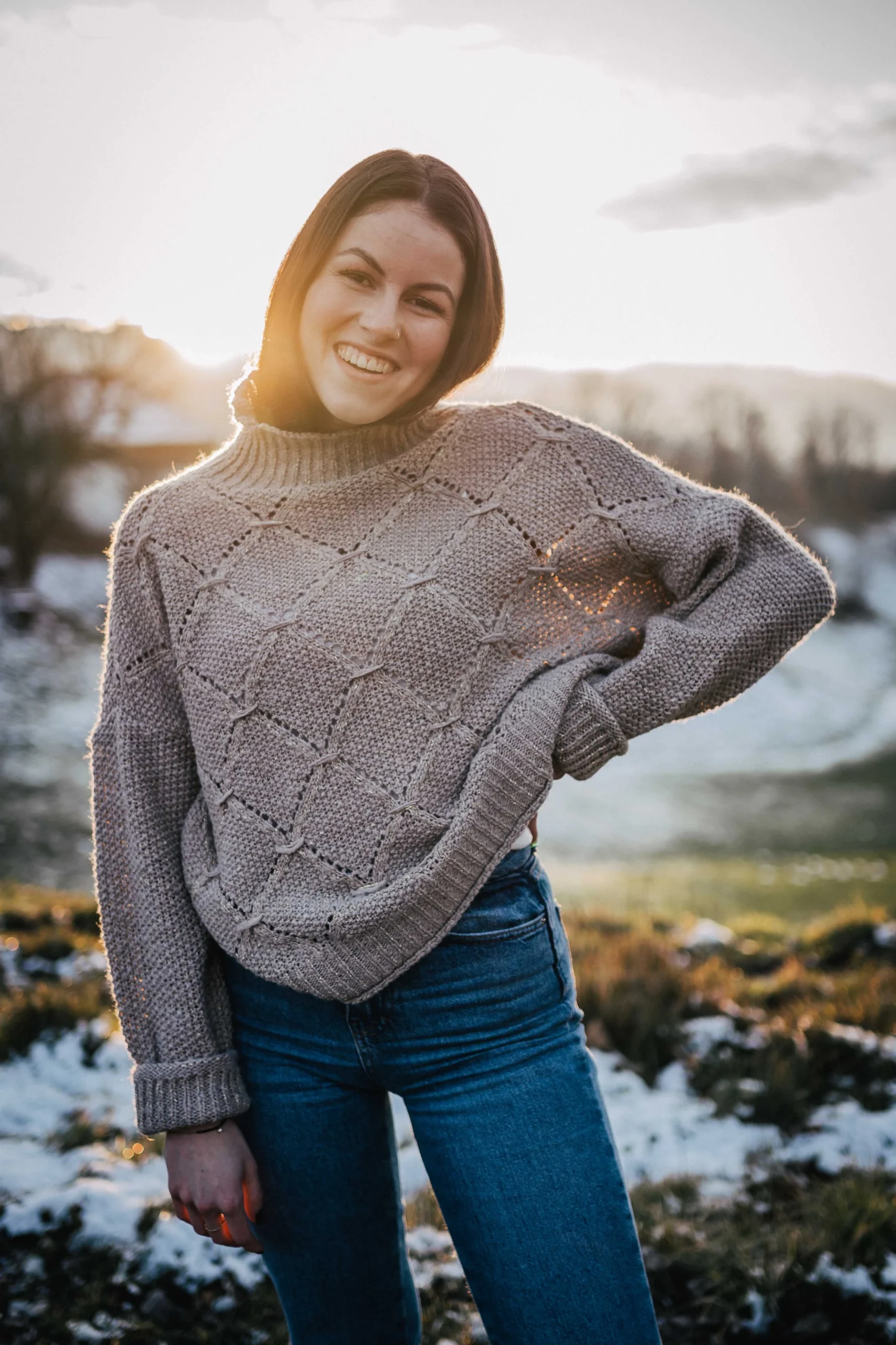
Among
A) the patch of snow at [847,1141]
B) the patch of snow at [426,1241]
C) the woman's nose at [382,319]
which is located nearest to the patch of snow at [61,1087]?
the patch of snow at [426,1241]

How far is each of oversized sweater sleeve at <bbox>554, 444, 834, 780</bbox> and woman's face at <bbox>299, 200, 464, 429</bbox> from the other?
46 cm

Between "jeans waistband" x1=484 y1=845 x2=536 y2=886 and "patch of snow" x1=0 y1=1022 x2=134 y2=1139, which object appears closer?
"jeans waistband" x1=484 y1=845 x2=536 y2=886

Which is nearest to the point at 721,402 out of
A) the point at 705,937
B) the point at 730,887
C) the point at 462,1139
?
the point at 730,887

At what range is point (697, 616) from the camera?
162 centimetres

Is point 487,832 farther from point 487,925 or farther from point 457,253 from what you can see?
point 457,253

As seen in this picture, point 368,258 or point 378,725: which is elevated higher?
point 368,258

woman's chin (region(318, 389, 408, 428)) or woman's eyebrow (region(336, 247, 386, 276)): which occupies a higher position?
woman's eyebrow (region(336, 247, 386, 276))

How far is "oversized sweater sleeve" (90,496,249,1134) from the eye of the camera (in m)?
1.67

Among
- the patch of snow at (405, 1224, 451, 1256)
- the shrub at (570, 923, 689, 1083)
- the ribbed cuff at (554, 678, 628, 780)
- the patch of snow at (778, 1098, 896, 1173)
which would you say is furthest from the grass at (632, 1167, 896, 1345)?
the ribbed cuff at (554, 678, 628, 780)

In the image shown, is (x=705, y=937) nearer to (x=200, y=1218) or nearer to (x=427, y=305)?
(x=200, y=1218)

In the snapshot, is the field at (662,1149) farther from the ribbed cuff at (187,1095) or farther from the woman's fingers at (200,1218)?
the ribbed cuff at (187,1095)

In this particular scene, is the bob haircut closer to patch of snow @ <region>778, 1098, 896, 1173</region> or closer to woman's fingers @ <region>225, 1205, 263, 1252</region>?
woman's fingers @ <region>225, 1205, 263, 1252</region>

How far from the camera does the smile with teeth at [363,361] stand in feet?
5.41

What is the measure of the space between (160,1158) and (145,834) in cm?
193
